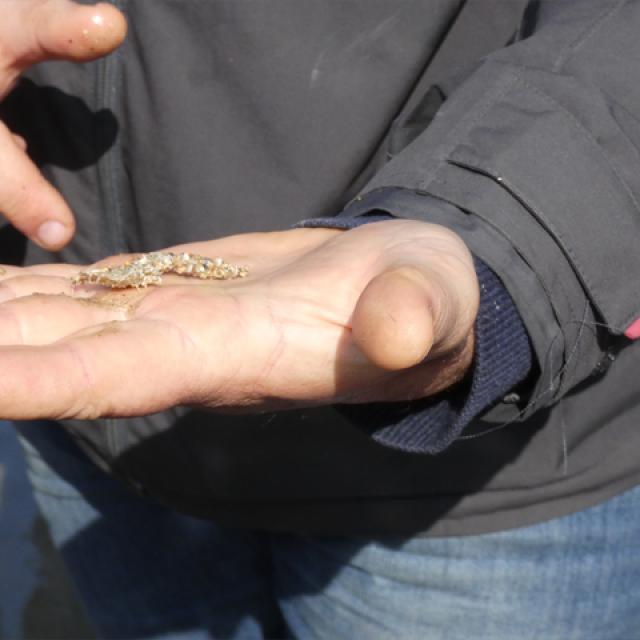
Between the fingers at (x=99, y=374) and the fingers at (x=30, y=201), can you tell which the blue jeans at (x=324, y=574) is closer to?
the fingers at (x=30, y=201)

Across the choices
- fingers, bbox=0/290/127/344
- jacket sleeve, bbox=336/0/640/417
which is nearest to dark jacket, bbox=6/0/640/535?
jacket sleeve, bbox=336/0/640/417

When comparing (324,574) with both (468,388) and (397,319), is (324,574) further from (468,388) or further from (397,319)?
(397,319)

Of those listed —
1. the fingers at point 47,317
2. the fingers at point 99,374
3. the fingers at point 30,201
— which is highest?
the fingers at point 99,374

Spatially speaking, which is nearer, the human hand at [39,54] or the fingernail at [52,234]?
the human hand at [39,54]

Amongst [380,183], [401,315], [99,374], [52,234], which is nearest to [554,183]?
[380,183]

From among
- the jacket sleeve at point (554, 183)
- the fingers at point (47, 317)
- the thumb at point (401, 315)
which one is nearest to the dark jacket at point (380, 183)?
the jacket sleeve at point (554, 183)

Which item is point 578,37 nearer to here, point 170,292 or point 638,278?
point 638,278

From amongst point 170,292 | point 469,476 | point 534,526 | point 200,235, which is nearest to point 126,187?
point 200,235
